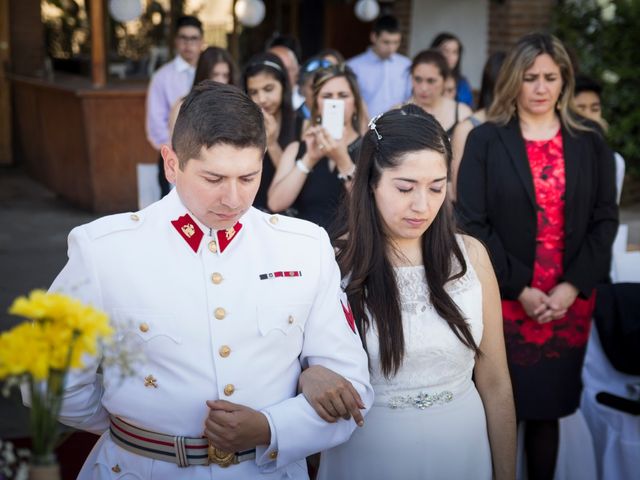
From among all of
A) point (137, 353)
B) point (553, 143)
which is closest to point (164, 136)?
point (553, 143)

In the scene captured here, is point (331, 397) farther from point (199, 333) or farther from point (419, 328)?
point (419, 328)

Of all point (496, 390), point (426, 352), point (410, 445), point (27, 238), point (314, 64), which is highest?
point (314, 64)

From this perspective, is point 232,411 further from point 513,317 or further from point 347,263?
point 513,317

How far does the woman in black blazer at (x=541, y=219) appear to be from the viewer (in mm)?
3639

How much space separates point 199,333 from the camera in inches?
81.9

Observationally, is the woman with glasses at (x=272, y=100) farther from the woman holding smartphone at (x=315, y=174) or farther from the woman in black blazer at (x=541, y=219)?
the woman in black blazer at (x=541, y=219)

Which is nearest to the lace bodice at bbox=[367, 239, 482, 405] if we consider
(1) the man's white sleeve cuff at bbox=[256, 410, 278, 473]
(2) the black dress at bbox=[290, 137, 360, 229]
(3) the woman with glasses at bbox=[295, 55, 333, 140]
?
(1) the man's white sleeve cuff at bbox=[256, 410, 278, 473]

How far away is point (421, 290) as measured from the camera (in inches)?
104

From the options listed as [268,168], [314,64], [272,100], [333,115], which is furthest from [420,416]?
[314,64]

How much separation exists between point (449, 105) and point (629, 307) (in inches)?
87.4

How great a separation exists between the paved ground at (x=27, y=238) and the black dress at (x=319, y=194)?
1.61 m

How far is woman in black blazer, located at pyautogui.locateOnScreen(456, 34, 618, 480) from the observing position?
3.64 meters

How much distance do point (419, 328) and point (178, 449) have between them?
0.80 m

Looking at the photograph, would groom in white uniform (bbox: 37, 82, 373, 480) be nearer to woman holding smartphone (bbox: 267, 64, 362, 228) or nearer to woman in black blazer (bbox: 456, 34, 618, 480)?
woman in black blazer (bbox: 456, 34, 618, 480)
